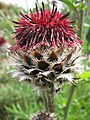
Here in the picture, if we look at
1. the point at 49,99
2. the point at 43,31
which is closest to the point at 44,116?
the point at 49,99

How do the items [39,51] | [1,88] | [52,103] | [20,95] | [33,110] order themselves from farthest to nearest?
[1,88]
[20,95]
[33,110]
[52,103]
[39,51]

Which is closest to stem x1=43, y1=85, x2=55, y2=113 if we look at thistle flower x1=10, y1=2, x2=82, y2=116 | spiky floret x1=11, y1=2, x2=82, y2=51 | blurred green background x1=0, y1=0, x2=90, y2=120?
thistle flower x1=10, y1=2, x2=82, y2=116

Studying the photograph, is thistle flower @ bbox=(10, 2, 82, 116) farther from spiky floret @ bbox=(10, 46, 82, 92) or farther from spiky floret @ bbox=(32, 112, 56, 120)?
spiky floret @ bbox=(32, 112, 56, 120)

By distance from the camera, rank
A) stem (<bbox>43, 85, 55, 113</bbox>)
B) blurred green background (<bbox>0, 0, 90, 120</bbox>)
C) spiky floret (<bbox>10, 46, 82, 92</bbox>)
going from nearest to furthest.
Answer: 1. spiky floret (<bbox>10, 46, 82, 92</bbox>)
2. stem (<bbox>43, 85, 55, 113</bbox>)
3. blurred green background (<bbox>0, 0, 90, 120</bbox>)

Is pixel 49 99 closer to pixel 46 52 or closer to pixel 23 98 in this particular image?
pixel 46 52

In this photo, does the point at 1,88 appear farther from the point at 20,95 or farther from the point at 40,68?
the point at 40,68

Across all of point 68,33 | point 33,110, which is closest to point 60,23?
point 68,33
